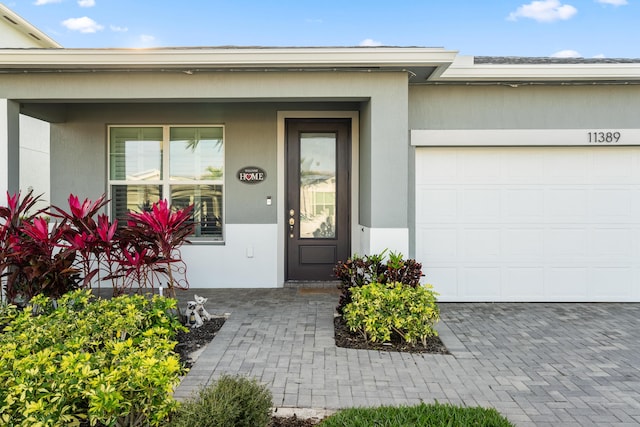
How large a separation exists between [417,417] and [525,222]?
433cm

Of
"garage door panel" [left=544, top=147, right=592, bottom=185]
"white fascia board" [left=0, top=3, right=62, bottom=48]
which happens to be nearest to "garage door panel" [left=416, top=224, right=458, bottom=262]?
"garage door panel" [left=544, top=147, right=592, bottom=185]

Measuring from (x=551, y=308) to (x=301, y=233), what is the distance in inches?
145

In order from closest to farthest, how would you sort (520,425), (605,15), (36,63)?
(520,425) → (36,63) → (605,15)

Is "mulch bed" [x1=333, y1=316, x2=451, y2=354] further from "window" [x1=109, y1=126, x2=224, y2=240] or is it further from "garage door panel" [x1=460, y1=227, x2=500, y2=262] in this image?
"window" [x1=109, y1=126, x2=224, y2=240]

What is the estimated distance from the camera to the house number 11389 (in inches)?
239

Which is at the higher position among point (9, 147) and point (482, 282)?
point (9, 147)

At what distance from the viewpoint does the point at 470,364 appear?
3936mm

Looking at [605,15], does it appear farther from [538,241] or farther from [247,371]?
[247,371]

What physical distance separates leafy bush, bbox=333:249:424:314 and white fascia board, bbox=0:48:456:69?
2249mm

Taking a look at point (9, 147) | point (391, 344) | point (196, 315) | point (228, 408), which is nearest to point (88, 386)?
point (228, 408)

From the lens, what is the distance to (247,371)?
12.2ft

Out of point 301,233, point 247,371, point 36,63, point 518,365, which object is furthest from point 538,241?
point 36,63

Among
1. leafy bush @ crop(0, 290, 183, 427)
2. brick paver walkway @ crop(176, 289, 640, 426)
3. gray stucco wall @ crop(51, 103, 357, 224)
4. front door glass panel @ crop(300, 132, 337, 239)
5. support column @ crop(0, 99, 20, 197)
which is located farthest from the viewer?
front door glass panel @ crop(300, 132, 337, 239)

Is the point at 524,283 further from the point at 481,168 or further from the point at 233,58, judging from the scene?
the point at 233,58
